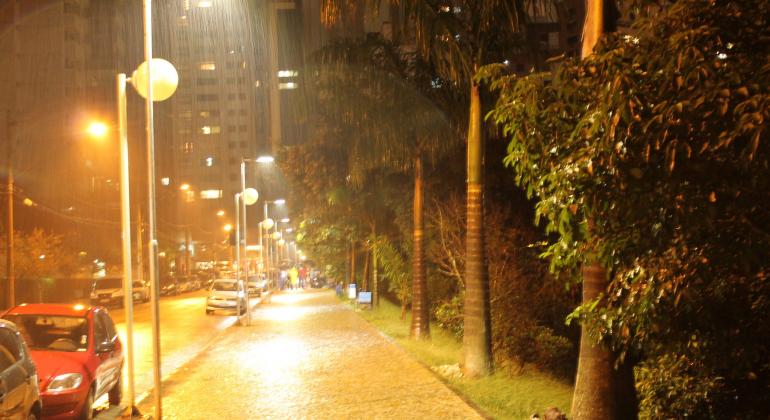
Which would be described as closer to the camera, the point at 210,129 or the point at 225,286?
the point at 225,286

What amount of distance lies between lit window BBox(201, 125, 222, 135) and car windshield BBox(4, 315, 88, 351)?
5010 inches

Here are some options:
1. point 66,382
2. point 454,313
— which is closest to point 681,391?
point 66,382

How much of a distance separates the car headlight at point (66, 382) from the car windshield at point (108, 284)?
37.6 m

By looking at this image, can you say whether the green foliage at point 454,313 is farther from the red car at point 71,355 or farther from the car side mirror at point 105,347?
the car side mirror at point 105,347

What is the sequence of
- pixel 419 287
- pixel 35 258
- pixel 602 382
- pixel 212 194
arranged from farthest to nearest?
pixel 212 194
pixel 35 258
pixel 419 287
pixel 602 382

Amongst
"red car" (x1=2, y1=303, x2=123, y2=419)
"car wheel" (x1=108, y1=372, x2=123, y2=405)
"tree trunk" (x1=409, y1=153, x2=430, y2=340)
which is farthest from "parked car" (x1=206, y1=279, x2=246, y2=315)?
"red car" (x1=2, y1=303, x2=123, y2=419)

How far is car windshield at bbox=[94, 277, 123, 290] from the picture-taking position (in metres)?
45.3

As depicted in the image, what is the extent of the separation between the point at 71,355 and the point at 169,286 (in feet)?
192

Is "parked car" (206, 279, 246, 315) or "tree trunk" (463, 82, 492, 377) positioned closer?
"tree trunk" (463, 82, 492, 377)

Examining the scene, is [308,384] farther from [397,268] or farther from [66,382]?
[397,268]

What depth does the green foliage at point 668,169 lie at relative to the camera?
5090 mm

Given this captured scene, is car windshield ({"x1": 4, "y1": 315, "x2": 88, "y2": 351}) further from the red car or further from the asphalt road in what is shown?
the asphalt road

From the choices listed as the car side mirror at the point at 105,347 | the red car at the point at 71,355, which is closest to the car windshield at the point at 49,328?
the red car at the point at 71,355

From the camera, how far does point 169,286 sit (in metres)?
66.9
